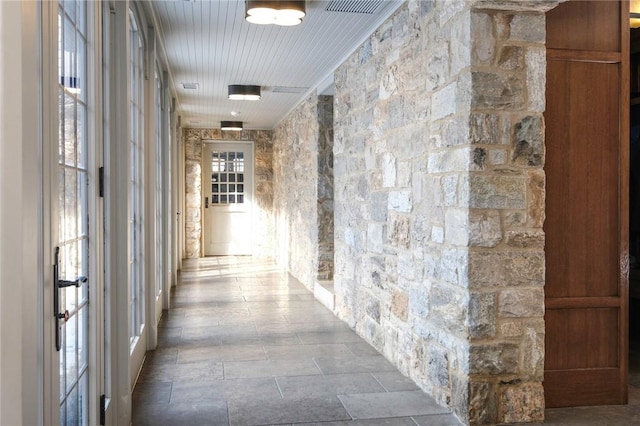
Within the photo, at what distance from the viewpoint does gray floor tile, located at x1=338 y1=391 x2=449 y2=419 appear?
3.28m

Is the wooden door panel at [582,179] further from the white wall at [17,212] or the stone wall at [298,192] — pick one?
the stone wall at [298,192]

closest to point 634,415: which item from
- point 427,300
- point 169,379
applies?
point 427,300

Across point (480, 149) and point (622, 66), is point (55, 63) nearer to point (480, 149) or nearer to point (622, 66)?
point (480, 149)

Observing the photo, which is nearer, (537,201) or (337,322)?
(537,201)

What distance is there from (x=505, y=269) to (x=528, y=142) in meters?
0.67

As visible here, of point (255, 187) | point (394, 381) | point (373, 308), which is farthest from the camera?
point (255, 187)

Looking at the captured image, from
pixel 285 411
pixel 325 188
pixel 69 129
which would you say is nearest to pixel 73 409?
pixel 69 129

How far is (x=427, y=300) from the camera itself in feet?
11.9

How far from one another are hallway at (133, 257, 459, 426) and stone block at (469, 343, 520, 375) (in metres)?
0.33

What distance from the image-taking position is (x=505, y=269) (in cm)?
312

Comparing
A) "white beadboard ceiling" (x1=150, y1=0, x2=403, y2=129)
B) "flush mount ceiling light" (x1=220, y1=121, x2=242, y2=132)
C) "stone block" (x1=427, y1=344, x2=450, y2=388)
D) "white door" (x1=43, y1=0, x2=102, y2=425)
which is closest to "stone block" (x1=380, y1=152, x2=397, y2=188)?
"white beadboard ceiling" (x1=150, y1=0, x2=403, y2=129)

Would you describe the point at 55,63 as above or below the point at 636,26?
below

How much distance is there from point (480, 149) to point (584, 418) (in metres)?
1.51

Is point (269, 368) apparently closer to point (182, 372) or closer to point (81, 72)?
point (182, 372)
